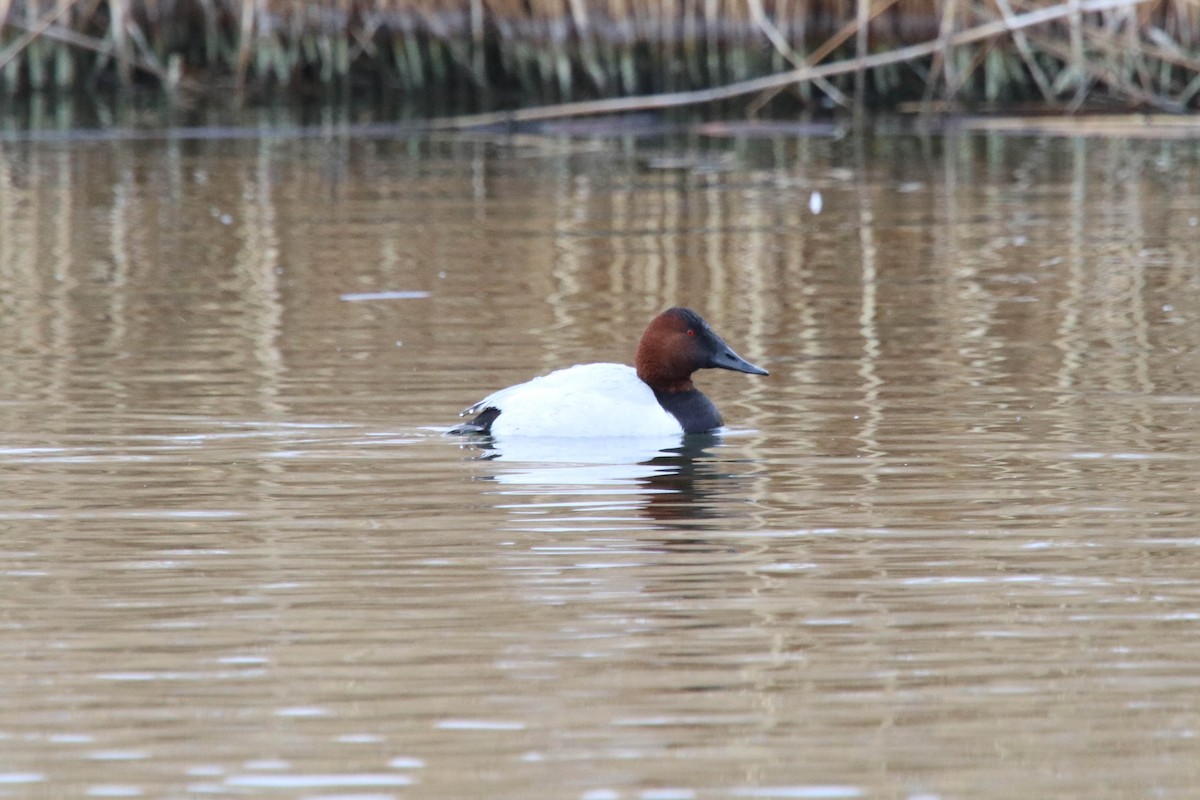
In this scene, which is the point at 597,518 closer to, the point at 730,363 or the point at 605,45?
A: the point at 730,363

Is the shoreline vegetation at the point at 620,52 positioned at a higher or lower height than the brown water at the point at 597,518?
higher

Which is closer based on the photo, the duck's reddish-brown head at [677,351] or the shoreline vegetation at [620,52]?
the duck's reddish-brown head at [677,351]

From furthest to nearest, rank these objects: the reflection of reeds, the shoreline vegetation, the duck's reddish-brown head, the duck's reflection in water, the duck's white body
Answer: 1. the reflection of reeds
2. the shoreline vegetation
3. the duck's reddish-brown head
4. the duck's white body
5. the duck's reflection in water

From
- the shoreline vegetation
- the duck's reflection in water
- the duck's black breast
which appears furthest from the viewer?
the shoreline vegetation

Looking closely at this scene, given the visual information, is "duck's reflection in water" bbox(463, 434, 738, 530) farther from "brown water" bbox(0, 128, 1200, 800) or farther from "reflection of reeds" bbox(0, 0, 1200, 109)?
"reflection of reeds" bbox(0, 0, 1200, 109)

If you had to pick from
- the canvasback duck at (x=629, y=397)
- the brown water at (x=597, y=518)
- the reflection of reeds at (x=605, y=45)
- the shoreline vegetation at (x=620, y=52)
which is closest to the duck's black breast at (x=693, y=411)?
the canvasback duck at (x=629, y=397)

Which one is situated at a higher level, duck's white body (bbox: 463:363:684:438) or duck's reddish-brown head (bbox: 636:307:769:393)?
duck's reddish-brown head (bbox: 636:307:769:393)

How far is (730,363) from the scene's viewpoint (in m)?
8.50

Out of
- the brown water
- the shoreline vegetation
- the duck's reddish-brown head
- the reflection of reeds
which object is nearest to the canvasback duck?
the duck's reddish-brown head

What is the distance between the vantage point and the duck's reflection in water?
21.9 ft

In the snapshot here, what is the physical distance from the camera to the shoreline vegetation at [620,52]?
59.0 ft

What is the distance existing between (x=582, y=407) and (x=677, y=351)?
23.7 inches

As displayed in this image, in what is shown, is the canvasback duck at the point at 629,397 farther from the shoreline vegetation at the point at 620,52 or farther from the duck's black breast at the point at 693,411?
the shoreline vegetation at the point at 620,52

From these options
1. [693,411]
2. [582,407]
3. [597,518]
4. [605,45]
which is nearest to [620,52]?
[605,45]
